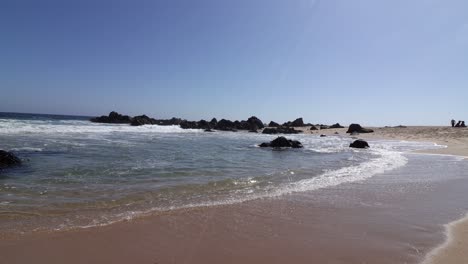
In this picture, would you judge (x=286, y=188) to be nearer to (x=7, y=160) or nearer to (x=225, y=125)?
(x=7, y=160)

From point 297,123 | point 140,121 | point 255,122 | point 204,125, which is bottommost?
point 204,125

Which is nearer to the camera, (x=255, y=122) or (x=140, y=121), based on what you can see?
(x=255, y=122)

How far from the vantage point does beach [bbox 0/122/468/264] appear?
5.20 meters

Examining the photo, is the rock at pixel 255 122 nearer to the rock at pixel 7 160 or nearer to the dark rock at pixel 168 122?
the dark rock at pixel 168 122

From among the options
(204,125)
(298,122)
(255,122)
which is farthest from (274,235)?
(298,122)

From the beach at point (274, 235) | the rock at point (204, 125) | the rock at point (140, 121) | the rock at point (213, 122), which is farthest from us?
the rock at point (140, 121)

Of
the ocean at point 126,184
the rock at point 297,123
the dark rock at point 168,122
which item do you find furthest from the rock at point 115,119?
the ocean at point 126,184

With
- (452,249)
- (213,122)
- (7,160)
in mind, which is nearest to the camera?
(452,249)

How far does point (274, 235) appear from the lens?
246 inches

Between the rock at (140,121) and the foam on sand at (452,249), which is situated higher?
the rock at (140,121)

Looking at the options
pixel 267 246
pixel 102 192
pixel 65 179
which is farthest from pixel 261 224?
pixel 65 179

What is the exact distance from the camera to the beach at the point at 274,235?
5.20 metres

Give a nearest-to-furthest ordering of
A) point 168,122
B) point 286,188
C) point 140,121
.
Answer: point 286,188 < point 140,121 < point 168,122

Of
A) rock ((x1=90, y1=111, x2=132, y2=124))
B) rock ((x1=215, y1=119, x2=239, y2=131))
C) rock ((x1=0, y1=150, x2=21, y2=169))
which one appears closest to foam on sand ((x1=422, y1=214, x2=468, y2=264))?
rock ((x1=0, y1=150, x2=21, y2=169))
